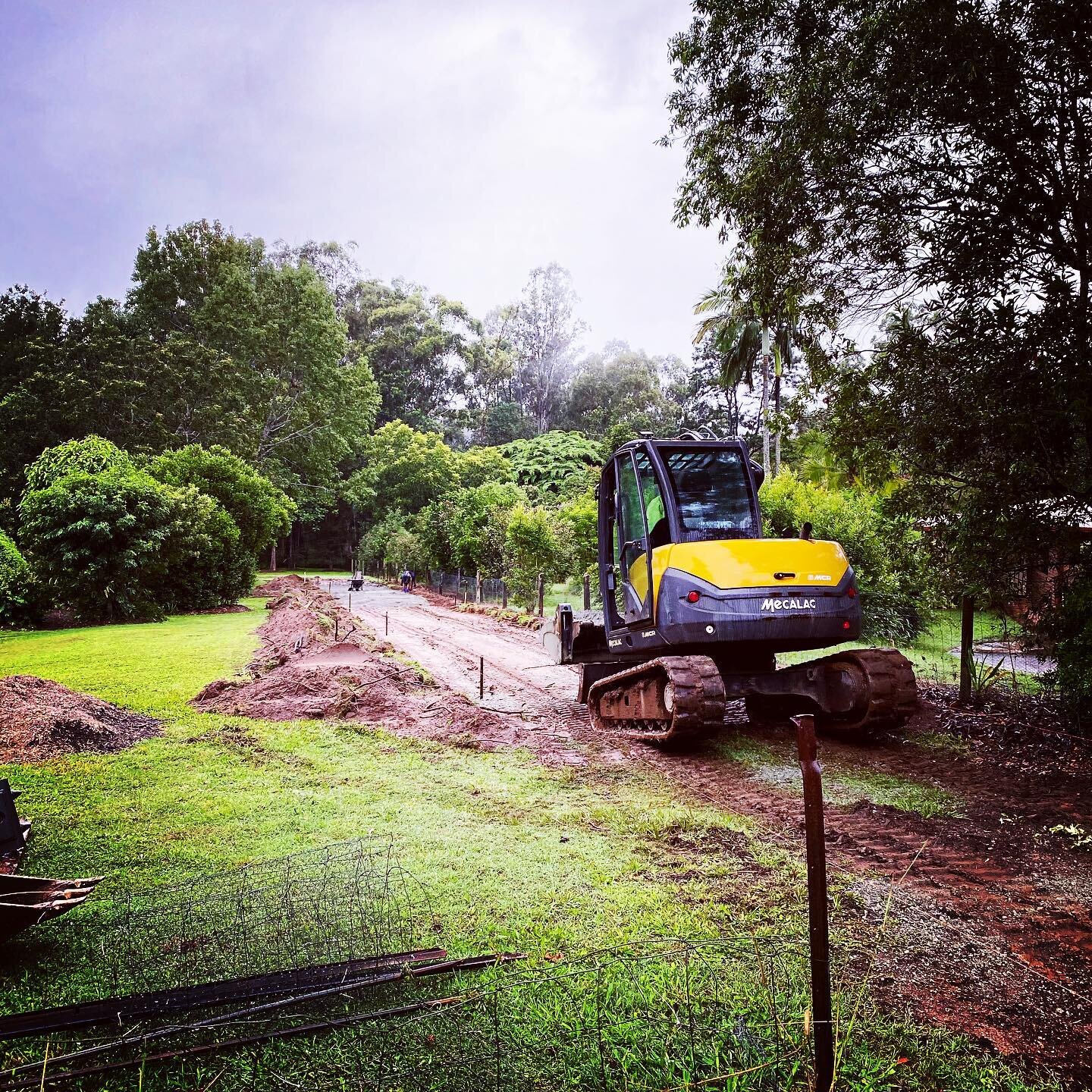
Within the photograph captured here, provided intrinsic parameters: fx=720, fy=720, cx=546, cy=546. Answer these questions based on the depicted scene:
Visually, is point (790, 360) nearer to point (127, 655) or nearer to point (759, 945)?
point (127, 655)

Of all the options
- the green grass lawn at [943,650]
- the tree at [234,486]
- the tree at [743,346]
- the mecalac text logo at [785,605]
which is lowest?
the green grass lawn at [943,650]

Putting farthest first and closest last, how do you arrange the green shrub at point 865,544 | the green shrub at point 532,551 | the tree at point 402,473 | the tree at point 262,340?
1. the tree at point 402,473
2. the tree at point 262,340
3. the green shrub at point 532,551
4. the green shrub at point 865,544

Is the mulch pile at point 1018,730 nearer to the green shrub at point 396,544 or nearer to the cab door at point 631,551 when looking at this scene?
the cab door at point 631,551

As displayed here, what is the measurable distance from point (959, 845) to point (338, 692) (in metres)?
6.98

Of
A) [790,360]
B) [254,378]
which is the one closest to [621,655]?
[790,360]

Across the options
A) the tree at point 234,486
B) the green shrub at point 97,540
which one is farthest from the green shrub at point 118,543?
the tree at point 234,486

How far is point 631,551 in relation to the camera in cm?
756

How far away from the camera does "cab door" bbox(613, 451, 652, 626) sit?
7.09m

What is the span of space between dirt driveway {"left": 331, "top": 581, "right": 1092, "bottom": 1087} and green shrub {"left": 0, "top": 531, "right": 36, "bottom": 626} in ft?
47.6

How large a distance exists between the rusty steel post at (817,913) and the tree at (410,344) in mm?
54362

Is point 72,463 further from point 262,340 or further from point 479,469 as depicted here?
point 479,469

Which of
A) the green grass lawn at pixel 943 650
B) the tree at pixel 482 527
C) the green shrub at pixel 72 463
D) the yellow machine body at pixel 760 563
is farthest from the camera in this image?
the tree at pixel 482 527

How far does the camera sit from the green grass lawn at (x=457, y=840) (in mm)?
3105

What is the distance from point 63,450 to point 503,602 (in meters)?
13.0
